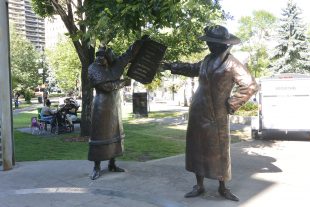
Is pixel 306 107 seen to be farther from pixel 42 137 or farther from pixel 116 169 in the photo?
pixel 42 137

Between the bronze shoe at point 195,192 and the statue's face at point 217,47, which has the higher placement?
the statue's face at point 217,47

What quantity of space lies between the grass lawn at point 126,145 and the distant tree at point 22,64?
33249 millimetres

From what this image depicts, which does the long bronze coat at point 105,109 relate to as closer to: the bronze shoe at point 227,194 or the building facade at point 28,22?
the bronze shoe at point 227,194

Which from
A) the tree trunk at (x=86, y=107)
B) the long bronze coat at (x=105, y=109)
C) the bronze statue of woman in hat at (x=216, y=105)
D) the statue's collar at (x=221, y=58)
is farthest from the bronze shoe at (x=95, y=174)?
the tree trunk at (x=86, y=107)

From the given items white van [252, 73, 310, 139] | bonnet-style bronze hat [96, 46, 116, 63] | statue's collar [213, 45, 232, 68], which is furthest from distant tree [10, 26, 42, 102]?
statue's collar [213, 45, 232, 68]

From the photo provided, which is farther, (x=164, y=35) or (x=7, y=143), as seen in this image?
(x=164, y=35)

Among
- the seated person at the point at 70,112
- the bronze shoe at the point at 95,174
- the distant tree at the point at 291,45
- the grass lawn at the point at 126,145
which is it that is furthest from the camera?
the distant tree at the point at 291,45

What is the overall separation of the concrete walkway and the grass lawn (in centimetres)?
138

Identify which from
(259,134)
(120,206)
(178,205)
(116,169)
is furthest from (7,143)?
(259,134)

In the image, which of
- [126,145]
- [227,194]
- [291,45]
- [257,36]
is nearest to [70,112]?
[126,145]

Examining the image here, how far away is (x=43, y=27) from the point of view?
126375 mm

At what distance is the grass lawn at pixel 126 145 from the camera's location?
35.5 feet

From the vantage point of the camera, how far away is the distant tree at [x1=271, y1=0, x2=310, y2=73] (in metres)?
34.8

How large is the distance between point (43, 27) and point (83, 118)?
118849mm
